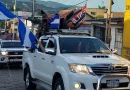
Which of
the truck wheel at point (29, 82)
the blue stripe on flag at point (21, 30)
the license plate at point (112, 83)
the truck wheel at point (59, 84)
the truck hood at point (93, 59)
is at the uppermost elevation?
the blue stripe on flag at point (21, 30)

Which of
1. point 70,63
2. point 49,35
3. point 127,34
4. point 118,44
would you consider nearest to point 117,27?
point 118,44

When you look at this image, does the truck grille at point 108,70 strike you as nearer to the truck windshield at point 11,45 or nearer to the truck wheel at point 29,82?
the truck wheel at point 29,82

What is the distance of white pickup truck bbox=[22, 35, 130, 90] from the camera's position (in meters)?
7.47

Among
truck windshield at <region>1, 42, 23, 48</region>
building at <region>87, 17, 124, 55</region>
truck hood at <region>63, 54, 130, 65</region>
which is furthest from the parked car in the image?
building at <region>87, 17, 124, 55</region>

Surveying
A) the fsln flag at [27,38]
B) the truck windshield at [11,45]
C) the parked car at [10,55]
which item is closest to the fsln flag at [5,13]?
A: the fsln flag at [27,38]

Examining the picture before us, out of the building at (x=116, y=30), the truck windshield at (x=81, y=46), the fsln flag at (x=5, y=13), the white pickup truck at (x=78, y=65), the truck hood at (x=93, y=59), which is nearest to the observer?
the white pickup truck at (x=78, y=65)

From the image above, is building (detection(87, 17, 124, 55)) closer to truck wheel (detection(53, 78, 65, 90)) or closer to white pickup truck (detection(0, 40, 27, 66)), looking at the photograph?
white pickup truck (detection(0, 40, 27, 66))

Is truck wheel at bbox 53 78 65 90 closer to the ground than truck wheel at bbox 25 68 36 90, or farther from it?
farther from it

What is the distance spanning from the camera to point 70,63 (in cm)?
771

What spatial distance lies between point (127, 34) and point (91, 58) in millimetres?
5051

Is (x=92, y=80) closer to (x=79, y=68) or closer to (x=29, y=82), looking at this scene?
(x=79, y=68)

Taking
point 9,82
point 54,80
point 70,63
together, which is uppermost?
point 70,63

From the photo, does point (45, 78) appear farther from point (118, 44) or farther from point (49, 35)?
point (118, 44)

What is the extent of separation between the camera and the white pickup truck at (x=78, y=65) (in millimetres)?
7469
